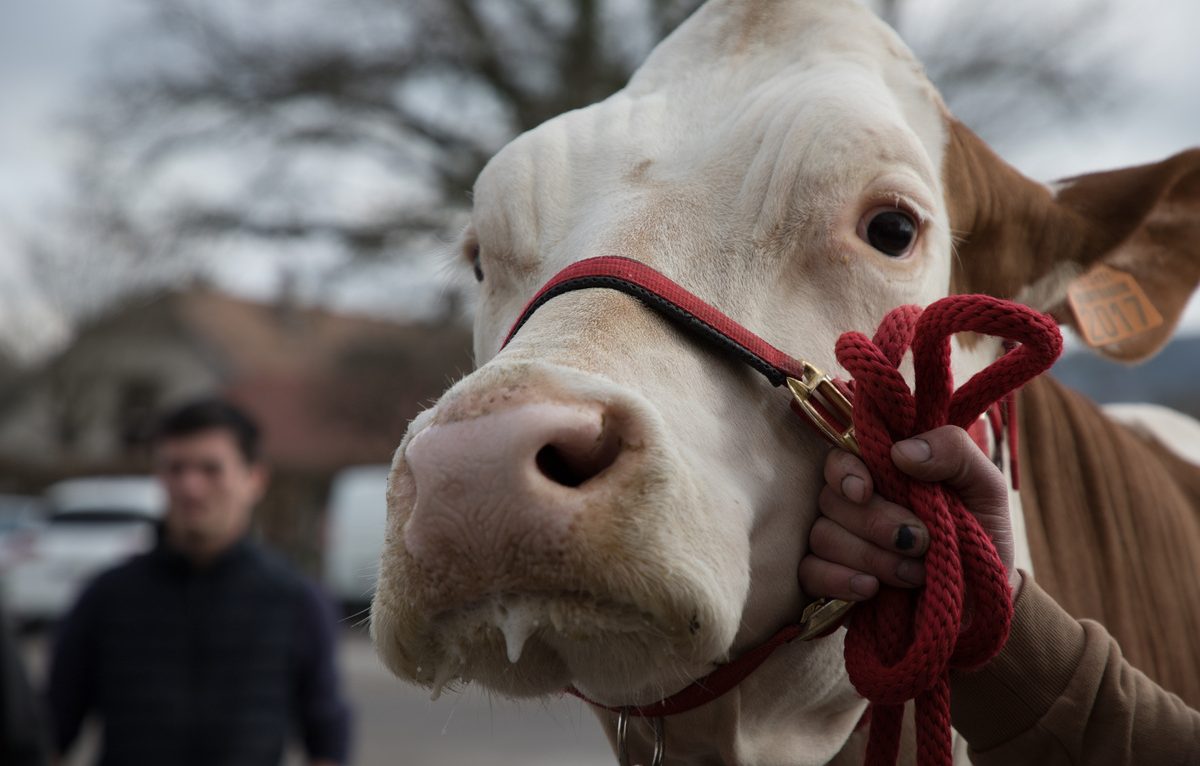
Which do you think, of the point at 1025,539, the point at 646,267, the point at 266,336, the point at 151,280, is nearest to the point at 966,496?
the point at 646,267

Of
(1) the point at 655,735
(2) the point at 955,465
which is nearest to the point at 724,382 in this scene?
(2) the point at 955,465

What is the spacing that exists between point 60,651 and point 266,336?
4284cm

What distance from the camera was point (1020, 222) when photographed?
228cm

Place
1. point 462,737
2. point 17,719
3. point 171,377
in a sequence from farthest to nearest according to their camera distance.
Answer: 1. point 171,377
2. point 462,737
3. point 17,719

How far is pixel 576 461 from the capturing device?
4.78 ft

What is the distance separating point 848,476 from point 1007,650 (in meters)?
0.34

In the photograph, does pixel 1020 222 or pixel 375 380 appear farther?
pixel 375 380

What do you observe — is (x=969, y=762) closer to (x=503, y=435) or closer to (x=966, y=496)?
(x=966, y=496)

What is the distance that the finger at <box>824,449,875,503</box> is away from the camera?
62.1 inches

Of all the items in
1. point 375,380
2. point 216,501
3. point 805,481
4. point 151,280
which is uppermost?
point 805,481

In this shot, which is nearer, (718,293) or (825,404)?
(825,404)

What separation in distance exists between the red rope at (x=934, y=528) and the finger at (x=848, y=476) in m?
0.02

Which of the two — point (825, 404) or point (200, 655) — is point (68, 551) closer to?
point (200, 655)

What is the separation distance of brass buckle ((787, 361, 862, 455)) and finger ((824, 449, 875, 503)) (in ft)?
0.06
